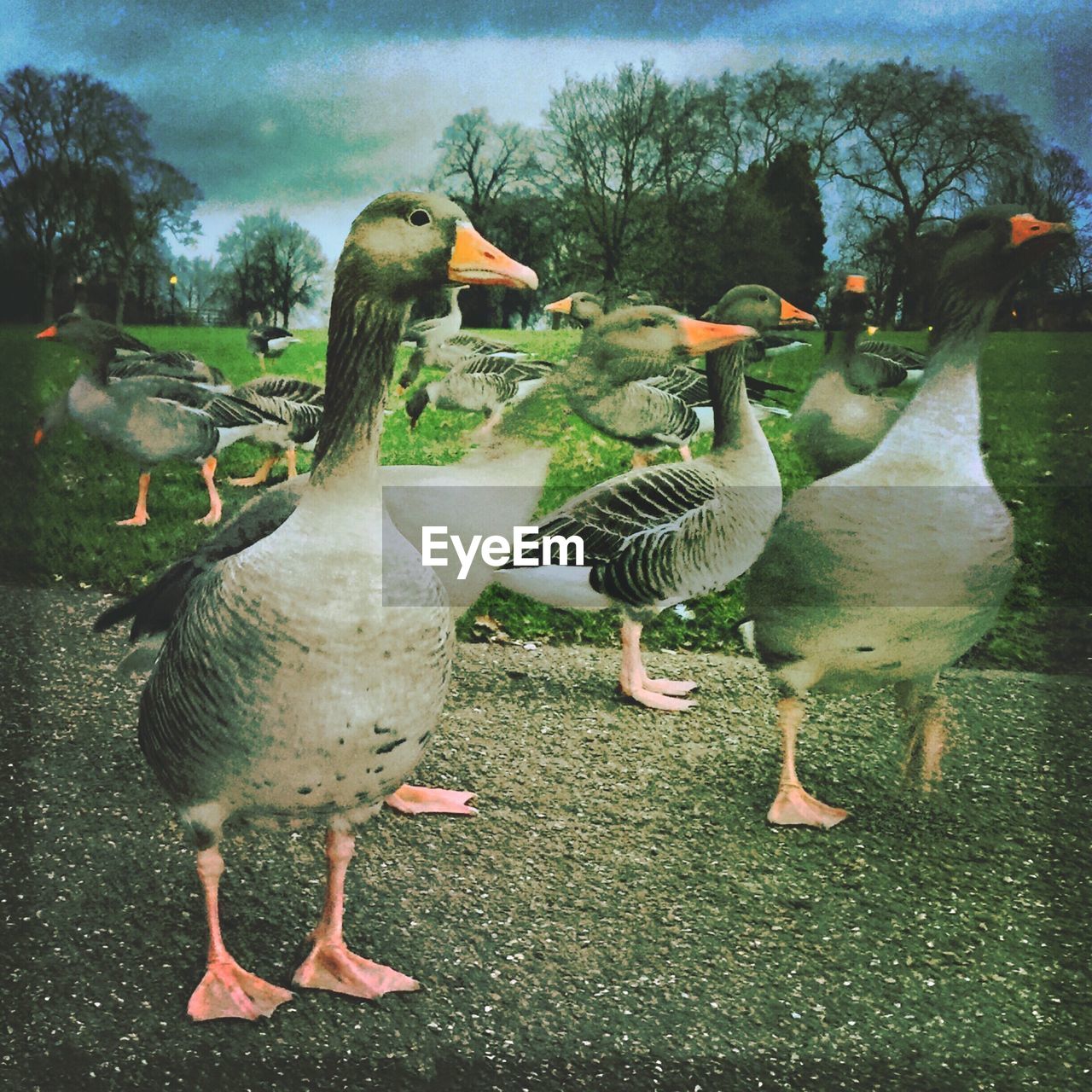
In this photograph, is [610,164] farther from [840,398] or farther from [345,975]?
[345,975]

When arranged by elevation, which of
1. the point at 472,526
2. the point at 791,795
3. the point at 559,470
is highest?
the point at 559,470

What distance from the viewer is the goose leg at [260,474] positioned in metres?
2.72

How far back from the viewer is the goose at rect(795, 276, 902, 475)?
2.67 m

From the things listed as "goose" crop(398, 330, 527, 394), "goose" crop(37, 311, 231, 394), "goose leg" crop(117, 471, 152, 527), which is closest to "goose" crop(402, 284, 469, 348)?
"goose" crop(398, 330, 527, 394)

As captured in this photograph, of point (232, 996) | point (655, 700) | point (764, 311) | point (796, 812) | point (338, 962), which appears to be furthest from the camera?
point (655, 700)

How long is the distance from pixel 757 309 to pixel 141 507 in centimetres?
Result: 194

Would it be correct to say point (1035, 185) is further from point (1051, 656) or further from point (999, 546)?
point (1051, 656)

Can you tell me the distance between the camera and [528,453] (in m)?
2.40

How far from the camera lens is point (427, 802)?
107 inches

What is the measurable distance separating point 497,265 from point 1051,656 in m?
2.41

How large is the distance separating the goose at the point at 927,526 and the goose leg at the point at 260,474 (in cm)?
151

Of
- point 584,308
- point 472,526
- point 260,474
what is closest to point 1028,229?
point 584,308

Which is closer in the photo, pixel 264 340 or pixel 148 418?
pixel 264 340

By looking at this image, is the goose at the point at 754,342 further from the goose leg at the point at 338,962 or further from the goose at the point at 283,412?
the goose leg at the point at 338,962
